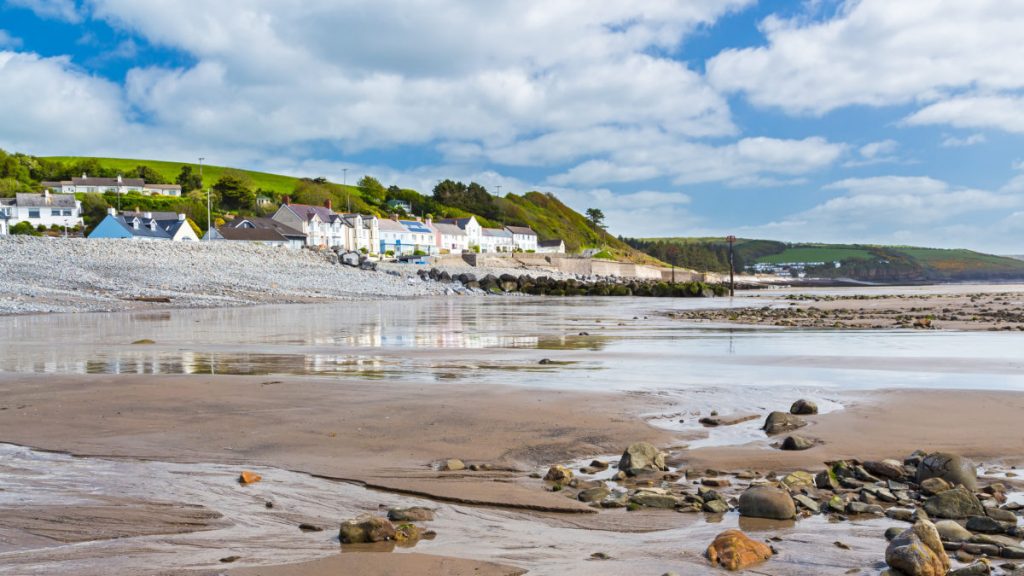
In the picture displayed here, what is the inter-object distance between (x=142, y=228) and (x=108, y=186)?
175 feet

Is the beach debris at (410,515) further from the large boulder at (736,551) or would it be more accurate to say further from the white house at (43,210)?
the white house at (43,210)

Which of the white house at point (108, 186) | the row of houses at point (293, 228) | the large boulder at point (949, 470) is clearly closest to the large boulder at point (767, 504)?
the large boulder at point (949, 470)

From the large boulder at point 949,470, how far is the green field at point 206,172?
148 meters

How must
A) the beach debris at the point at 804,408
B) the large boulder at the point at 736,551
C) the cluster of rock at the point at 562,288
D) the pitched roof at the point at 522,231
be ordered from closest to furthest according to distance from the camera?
the large boulder at the point at 736,551, the beach debris at the point at 804,408, the cluster of rock at the point at 562,288, the pitched roof at the point at 522,231

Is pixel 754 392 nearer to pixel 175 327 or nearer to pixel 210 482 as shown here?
pixel 210 482

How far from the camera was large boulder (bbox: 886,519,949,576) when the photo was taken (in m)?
4.05

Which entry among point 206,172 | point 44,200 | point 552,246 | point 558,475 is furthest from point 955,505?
point 206,172

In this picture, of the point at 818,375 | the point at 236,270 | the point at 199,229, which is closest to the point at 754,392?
the point at 818,375

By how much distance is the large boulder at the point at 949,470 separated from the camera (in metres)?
5.69

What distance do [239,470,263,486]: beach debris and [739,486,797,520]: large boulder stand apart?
11.9ft

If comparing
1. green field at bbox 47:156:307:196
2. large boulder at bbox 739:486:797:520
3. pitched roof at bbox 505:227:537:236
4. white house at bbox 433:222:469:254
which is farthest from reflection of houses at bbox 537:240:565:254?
large boulder at bbox 739:486:797:520

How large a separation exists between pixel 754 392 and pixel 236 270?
45.7 metres

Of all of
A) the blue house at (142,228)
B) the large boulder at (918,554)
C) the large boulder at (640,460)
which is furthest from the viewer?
the blue house at (142,228)

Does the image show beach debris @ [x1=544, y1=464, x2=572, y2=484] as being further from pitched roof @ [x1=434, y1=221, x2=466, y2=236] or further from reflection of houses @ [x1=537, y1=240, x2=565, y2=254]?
reflection of houses @ [x1=537, y1=240, x2=565, y2=254]
